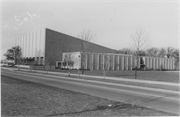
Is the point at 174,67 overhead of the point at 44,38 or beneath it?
beneath

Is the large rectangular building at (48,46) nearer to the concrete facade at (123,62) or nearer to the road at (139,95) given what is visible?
the concrete facade at (123,62)

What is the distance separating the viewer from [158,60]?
75438 millimetres

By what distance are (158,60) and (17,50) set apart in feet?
186

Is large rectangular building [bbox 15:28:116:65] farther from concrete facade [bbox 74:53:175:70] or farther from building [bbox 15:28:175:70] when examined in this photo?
concrete facade [bbox 74:53:175:70]

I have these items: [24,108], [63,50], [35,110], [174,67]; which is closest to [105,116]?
[35,110]

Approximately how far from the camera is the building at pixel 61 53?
55.5 metres

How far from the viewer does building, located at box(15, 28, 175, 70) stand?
55.5 metres

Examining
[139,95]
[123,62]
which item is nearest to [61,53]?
[123,62]

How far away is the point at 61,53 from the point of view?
6425 cm

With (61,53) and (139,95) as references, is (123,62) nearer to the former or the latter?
(61,53)

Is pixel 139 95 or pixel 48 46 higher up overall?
pixel 48 46

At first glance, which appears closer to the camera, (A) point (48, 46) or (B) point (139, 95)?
(B) point (139, 95)

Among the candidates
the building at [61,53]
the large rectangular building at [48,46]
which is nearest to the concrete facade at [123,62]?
the building at [61,53]

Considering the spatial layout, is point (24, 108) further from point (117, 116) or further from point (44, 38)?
point (44, 38)
